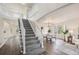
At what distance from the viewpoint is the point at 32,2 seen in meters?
2.18

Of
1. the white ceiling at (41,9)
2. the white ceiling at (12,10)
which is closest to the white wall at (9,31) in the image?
the white ceiling at (12,10)

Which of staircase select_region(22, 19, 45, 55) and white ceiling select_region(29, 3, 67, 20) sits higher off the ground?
white ceiling select_region(29, 3, 67, 20)

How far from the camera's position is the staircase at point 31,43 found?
7.14ft

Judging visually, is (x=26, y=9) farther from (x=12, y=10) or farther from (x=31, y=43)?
(x=31, y=43)

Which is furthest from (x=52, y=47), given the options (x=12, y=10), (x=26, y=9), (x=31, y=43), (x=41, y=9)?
(x=12, y=10)

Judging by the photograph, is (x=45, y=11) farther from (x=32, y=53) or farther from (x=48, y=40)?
(x=32, y=53)

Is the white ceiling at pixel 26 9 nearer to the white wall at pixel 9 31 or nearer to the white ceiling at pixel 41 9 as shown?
the white ceiling at pixel 41 9

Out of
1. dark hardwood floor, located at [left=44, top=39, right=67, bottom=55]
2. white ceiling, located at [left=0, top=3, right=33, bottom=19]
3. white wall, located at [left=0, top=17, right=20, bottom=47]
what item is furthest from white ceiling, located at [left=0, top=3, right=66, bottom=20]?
Answer: dark hardwood floor, located at [left=44, top=39, right=67, bottom=55]

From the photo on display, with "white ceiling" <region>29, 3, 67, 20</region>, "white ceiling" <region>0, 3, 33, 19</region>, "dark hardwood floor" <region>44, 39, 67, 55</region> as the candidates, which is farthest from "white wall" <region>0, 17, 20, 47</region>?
"dark hardwood floor" <region>44, 39, 67, 55</region>

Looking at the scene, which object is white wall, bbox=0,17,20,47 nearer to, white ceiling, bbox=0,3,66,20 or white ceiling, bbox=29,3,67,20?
white ceiling, bbox=0,3,66,20

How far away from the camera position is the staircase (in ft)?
7.14

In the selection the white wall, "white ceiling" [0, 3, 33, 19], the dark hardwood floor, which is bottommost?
the dark hardwood floor
